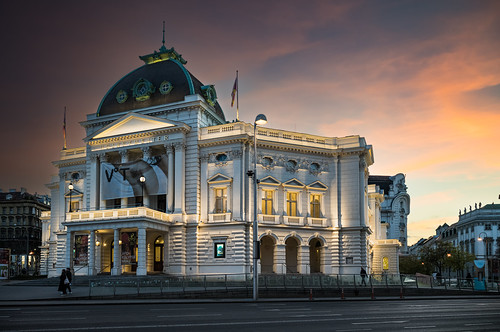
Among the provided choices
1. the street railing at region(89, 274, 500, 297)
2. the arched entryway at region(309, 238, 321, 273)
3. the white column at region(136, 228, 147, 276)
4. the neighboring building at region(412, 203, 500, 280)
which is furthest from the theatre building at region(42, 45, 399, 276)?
the neighboring building at region(412, 203, 500, 280)

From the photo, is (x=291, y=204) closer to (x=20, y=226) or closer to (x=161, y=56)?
(x=161, y=56)

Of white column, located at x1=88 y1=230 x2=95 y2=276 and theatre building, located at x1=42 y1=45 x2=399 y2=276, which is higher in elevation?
theatre building, located at x1=42 y1=45 x2=399 y2=276

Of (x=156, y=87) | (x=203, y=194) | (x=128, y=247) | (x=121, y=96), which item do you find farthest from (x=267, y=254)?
(x=121, y=96)

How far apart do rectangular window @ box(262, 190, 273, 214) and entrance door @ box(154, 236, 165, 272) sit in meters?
11.7

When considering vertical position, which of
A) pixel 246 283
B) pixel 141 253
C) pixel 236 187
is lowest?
pixel 246 283

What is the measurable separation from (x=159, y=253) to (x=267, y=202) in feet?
43.5

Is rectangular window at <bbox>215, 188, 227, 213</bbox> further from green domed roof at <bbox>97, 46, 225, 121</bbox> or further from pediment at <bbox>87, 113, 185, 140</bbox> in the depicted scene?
green domed roof at <bbox>97, 46, 225, 121</bbox>

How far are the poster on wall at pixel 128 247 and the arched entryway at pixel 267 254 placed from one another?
13651 millimetres

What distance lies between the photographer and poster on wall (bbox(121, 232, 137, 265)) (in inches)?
2108

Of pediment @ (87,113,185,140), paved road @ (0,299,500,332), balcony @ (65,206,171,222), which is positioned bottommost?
paved road @ (0,299,500,332)

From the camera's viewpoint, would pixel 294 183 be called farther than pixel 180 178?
Yes

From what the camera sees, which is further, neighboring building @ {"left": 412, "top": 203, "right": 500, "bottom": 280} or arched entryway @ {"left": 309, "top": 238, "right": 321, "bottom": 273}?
neighboring building @ {"left": 412, "top": 203, "right": 500, "bottom": 280}

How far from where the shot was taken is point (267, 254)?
58.2 m

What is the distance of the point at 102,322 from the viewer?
18.4m
